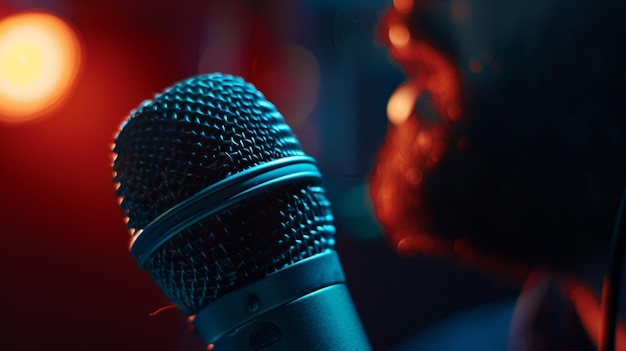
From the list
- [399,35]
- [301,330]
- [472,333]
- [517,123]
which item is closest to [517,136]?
[517,123]

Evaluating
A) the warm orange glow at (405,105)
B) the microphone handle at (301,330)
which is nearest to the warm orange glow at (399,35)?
the warm orange glow at (405,105)

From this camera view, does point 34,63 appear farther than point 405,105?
Yes

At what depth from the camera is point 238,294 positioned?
1.63 feet

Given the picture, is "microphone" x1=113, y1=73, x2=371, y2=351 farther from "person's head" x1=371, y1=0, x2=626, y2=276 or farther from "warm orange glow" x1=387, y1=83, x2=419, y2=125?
"warm orange glow" x1=387, y1=83, x2=419, y2=125

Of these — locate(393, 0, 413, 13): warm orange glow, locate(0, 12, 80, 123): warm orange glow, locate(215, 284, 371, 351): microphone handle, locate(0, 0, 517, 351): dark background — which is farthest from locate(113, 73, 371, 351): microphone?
locate(0, 12, 80, 123): warm orange glow

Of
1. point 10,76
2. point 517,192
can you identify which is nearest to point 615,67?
point 517,192

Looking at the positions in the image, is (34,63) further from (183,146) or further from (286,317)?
(286,317)

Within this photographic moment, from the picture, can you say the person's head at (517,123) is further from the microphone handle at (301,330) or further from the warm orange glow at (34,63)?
the warm orange glow at (34,63)

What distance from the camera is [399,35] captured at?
1046 millimetres

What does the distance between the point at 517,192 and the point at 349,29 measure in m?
1.99

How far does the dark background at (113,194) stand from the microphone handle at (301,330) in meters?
1.93

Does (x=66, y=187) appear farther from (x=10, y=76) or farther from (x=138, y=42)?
(x=138, y=42)

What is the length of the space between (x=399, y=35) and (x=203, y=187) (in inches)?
25.9

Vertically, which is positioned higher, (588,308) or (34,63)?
(34,63)
